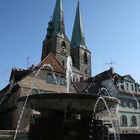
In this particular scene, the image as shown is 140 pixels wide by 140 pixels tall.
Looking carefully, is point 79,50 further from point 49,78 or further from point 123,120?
point 49,78

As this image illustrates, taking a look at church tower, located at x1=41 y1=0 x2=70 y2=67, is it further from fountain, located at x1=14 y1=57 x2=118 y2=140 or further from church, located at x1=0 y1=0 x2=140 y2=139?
fountain, located at x1=14 y1=57 x2=118 y2=140

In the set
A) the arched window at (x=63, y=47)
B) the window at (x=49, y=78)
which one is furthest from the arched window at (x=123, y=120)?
the arched window at (x=63, y=47)

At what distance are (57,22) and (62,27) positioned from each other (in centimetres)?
234

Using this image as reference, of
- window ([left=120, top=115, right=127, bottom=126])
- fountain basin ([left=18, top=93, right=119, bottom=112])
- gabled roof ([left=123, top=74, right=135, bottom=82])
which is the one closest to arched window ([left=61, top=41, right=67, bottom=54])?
gabled roof ([left=123, top=74, right=135, bottom=82])

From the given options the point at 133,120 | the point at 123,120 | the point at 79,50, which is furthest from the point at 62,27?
the point at 123,120

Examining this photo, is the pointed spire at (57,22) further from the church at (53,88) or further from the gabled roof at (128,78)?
the gabled roof at (128,78)

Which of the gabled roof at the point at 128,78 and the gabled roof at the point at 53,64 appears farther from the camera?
the gabled roof at the point at 128,78

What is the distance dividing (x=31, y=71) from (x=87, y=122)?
75.8ft

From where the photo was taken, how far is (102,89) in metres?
46.5

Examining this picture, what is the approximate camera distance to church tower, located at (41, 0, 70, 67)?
8606 centimetres

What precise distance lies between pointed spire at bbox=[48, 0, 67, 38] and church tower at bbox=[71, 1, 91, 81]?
6.32 meters

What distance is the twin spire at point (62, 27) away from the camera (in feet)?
288

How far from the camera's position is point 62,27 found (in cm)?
8894

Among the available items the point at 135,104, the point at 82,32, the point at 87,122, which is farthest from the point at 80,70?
the point at 87,122
